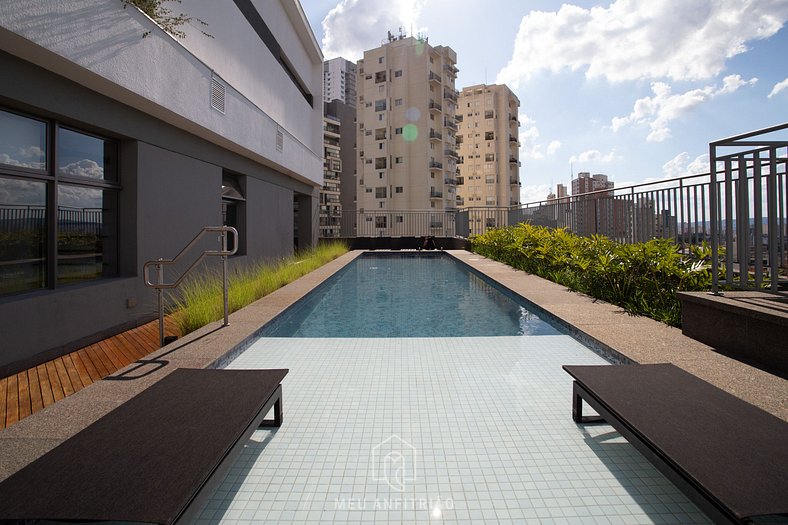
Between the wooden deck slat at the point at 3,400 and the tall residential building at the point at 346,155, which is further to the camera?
the tall residential building at the point at 346,155

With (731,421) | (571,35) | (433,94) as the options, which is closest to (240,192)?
(571,35)

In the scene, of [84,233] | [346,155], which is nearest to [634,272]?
[84,233]

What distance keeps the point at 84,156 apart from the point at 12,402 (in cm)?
317

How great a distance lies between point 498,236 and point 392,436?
1237 centimetres

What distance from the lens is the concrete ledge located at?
3.20 metres

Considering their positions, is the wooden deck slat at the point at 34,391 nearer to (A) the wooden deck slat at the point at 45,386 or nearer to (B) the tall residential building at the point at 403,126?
(A) the wooden deck slat at the point at 45,386

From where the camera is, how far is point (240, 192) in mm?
10203

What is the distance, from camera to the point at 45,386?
3.51 meters

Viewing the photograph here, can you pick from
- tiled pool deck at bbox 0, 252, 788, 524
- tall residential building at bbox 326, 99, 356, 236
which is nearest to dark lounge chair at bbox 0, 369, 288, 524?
tiled pool deck at bbox 0, 252, 788, 524

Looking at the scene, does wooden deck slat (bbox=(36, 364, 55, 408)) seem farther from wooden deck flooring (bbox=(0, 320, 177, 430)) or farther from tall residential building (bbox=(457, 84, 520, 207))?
tall residential building (bbox=(457, 84, 520, 207))

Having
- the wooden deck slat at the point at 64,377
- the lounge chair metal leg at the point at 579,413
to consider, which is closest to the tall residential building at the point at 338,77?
the wooden deck slat at the point at 64,377

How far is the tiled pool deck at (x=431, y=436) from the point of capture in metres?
2.02

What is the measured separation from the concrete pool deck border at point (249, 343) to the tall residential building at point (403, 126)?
3840 centimetres

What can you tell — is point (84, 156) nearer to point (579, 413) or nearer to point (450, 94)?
point (579, 413)
